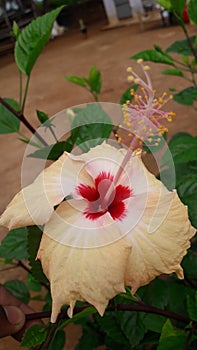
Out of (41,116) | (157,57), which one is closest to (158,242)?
(41,116)

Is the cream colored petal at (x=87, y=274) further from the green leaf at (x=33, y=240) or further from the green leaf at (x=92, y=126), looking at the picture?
the green leaf at (x=92, y=126)

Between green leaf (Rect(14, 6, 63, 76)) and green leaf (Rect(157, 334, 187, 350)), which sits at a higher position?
green leaf (Rect(14, 6, 63, 76))

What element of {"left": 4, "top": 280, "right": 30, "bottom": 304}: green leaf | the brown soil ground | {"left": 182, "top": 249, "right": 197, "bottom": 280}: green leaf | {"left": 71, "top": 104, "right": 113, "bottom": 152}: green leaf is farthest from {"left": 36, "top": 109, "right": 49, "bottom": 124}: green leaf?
the brown soil ground

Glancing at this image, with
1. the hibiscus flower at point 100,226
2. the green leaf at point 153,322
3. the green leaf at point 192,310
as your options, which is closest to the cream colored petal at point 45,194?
the hibiscus flower at point 100,226

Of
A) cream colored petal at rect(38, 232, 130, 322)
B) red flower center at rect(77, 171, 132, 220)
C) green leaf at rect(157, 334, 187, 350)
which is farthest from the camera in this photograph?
green leaf at rect(157, 334, 187, 350)

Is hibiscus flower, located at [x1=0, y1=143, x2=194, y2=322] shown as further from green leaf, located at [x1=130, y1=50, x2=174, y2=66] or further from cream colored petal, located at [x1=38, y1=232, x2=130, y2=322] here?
green leaf, located at [x1=130, y1=50, x2=174, y2=66]

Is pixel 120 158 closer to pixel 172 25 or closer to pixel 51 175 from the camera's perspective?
pixel 51 175
